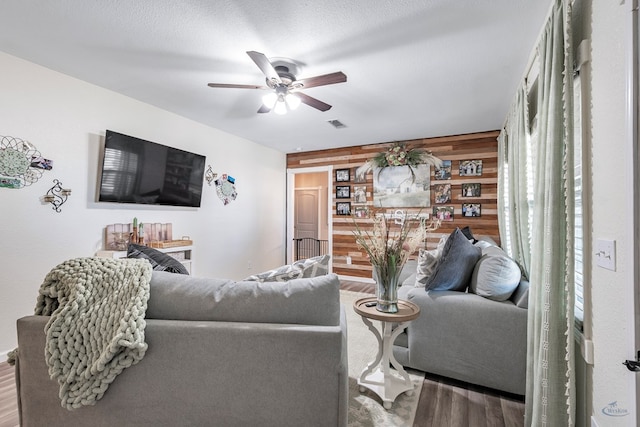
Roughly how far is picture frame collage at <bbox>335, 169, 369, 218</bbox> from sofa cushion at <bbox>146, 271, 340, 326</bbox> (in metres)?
4.30

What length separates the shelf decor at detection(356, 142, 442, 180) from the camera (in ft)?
16.6

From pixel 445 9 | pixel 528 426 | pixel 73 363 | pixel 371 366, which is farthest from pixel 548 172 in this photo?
pixel 73 363

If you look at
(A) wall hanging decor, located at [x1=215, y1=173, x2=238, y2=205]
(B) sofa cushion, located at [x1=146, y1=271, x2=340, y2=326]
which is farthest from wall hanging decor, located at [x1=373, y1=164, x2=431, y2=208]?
(B) sofa cushion, located at [x1=146, y1=271, x2=340, y2=326]

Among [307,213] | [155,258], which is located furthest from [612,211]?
[307,213]

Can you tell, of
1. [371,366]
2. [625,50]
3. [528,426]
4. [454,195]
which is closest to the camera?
[625,50]

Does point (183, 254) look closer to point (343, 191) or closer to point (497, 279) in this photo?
point (343, 191)

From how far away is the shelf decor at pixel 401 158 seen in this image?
505cm

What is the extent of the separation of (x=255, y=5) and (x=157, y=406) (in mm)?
2235

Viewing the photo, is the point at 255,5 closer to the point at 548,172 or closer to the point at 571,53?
the point at 571,53

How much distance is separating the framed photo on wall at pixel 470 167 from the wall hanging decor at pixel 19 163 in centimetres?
519

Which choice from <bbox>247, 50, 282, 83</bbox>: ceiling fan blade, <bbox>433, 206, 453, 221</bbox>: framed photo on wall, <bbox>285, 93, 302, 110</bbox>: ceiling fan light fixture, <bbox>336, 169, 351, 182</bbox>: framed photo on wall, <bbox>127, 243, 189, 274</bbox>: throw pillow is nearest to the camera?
<bbox>127, 243, 189, 274</bbox>: throw pillow

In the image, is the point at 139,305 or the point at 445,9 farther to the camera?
the point at 445,9

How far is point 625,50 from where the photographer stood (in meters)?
0.99

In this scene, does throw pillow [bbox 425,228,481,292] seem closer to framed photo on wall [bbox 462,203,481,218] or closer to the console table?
framed photo on wall [bbox 462,203,481,218]
